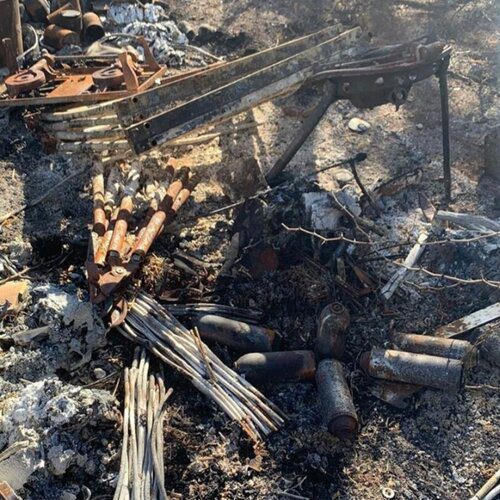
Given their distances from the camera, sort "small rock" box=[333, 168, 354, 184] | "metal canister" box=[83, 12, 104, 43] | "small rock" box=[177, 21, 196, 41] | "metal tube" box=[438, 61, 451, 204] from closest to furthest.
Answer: "metal tube" box=[438, 61, 451, 204], "small rock" box=[333, 168, 354, 184], "metal canister" box=[83, 12, 104, 43], "small rock" box=[177, 21, 196, 41]

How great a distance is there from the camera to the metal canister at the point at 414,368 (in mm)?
4559

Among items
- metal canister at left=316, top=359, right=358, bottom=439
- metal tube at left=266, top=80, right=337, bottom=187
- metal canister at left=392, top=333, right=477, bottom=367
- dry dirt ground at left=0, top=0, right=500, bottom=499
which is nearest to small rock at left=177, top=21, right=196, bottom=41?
dry dirt ground at left=0, top=0, right=500, bottom=499

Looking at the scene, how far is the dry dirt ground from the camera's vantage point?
13.8ft

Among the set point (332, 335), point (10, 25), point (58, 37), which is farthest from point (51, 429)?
point (58, 37)

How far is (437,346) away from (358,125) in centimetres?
423

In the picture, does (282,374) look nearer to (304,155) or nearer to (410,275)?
(410,275)

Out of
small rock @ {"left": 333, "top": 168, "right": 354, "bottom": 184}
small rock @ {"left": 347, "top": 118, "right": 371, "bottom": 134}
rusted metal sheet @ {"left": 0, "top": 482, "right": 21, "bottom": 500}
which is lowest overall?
rusted metal sheet @ {"left": 0, "top": 482, "right": 21, "bottom": 500}

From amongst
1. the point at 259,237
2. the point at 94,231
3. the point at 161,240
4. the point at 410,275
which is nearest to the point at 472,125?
the point at 410,275

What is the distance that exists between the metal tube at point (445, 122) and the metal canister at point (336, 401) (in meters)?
3.05

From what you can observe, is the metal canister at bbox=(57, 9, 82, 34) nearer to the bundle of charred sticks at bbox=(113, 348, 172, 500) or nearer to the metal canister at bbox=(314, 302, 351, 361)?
the bundle of charred sticks at bbox=(113, 348, 172, 500)

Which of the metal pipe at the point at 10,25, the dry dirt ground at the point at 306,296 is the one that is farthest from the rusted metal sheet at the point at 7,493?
the metal pipe at the point at 10,25

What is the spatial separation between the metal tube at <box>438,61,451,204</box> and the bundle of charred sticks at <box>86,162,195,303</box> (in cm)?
309

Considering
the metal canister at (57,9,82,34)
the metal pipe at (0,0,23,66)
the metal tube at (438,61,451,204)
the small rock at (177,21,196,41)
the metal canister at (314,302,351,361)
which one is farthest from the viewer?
the small rock at (177,21,196,41)

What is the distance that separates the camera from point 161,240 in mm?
6031
